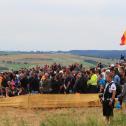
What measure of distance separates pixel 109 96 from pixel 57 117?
5.62ft

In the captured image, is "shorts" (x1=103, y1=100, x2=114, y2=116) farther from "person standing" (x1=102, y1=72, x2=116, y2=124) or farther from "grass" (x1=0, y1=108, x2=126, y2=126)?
"grass" (x1=0, y1=108, x2=126, y2=126)

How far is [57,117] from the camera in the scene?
16531 millimetres

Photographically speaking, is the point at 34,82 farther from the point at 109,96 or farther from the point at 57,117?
the point at 109,96

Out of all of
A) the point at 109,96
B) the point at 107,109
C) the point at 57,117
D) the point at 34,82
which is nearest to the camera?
the point at 109,96

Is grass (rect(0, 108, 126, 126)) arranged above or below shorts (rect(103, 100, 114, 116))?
below

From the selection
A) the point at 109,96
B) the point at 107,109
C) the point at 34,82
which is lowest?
the point at 34,82

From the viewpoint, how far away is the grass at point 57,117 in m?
14.8

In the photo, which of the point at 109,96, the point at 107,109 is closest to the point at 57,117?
the point at 107,109

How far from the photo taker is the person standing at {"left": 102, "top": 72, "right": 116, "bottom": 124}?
15.7 m

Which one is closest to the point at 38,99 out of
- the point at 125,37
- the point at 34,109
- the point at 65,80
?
the point at 34,109

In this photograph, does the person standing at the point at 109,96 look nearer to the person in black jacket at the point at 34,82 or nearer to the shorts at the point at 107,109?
the shorts at the point at 107,109

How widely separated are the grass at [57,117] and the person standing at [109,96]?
225 mm

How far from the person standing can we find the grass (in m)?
0.23

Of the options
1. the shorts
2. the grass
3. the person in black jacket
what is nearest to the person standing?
the shorts
